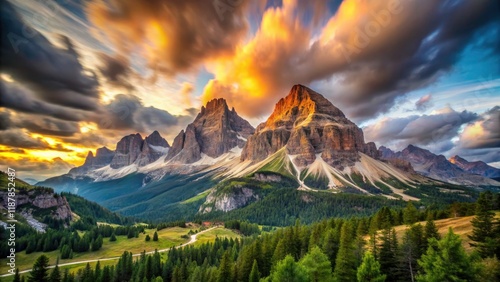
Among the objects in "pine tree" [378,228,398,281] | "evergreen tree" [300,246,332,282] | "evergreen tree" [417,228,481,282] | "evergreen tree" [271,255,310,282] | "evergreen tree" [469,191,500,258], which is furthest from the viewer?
"pine tree" [378,228,398,281]

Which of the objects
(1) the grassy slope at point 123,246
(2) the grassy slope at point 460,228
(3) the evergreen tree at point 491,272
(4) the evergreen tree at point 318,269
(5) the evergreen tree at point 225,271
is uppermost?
(2) the grassy slope at point 460,228

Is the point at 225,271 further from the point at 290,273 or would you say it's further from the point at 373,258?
the point at 373,258

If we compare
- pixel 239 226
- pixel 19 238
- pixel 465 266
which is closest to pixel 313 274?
pixel 465 266

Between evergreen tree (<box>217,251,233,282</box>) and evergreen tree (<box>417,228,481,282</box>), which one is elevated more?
evergreen tree (<box>417,228,481,282</box>)

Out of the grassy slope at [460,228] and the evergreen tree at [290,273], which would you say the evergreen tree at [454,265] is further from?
the grassy slope at [460,228]

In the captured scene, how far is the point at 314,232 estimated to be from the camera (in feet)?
270

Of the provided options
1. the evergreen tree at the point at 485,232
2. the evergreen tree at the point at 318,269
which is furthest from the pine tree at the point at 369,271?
the evergreen tree at the point at 485,232

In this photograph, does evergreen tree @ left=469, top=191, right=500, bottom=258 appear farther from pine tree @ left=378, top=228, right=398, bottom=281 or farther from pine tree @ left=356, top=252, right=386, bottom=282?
pine tree @ left=356, top=252, right=386, bottom=282

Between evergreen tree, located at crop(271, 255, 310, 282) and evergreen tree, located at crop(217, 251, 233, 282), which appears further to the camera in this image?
evergreen tree, located at crop(217, 251, 233, 282)

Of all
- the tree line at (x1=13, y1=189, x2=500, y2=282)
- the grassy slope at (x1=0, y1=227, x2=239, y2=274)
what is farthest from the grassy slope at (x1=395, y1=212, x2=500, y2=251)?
the grassy slope at (x1=0, y1=227, x2=239, y2=274)

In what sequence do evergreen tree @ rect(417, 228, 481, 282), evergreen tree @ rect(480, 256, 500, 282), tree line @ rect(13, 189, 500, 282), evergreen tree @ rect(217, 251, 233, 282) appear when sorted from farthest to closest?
evergreen tree @ rect(217, 251, 233, 282) → tree line @ rect(13, 189, 500, 282) → evergreen tree @ rect(480, 256, 500, 282) → evergreen tree @ rect(417, 228, 481, 282)

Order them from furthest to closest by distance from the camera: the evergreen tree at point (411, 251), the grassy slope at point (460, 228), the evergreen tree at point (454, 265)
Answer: the grassy slope at point (460, 228), the evergreen tree at point (411, 251), the evergreen tree at point (454, 265)

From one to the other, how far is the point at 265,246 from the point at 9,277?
102511 mm

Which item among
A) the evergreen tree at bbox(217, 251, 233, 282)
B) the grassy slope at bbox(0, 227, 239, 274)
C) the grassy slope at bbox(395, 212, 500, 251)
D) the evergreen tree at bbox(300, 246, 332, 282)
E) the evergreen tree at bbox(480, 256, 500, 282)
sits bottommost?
the grassy slope at bbox(0, 227, 239, 274)
